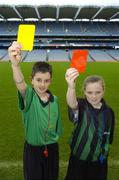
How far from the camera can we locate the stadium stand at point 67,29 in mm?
56188

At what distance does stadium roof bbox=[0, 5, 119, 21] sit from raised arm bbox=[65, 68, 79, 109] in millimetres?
49191

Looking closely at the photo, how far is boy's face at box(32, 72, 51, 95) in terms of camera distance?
14.1ft

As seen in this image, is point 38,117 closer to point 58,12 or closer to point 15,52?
point 15,52

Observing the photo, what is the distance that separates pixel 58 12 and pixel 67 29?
669 centimetres

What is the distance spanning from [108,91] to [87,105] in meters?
12.8

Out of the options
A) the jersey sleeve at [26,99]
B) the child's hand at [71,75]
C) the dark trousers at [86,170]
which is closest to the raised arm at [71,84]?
the child's hand at [71,75]

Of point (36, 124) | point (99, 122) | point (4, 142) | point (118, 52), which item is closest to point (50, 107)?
point (36, 124)

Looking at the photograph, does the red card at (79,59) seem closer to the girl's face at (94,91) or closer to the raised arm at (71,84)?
the raised arm at (71,84)

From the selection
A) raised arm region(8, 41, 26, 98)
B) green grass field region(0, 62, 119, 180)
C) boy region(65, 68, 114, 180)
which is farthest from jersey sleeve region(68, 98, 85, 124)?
green grass field region(0, 62, 119, 180)

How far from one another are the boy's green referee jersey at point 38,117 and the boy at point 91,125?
21cm

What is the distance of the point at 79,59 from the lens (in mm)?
3818

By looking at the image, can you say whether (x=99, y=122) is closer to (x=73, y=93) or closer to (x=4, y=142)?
(x=73, y=93)

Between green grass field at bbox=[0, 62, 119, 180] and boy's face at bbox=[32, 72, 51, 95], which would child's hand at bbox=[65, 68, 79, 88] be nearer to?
boy's face at bbox=[32, 72, 51, 95]

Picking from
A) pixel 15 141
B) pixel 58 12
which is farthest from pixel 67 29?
pixel 15 141
